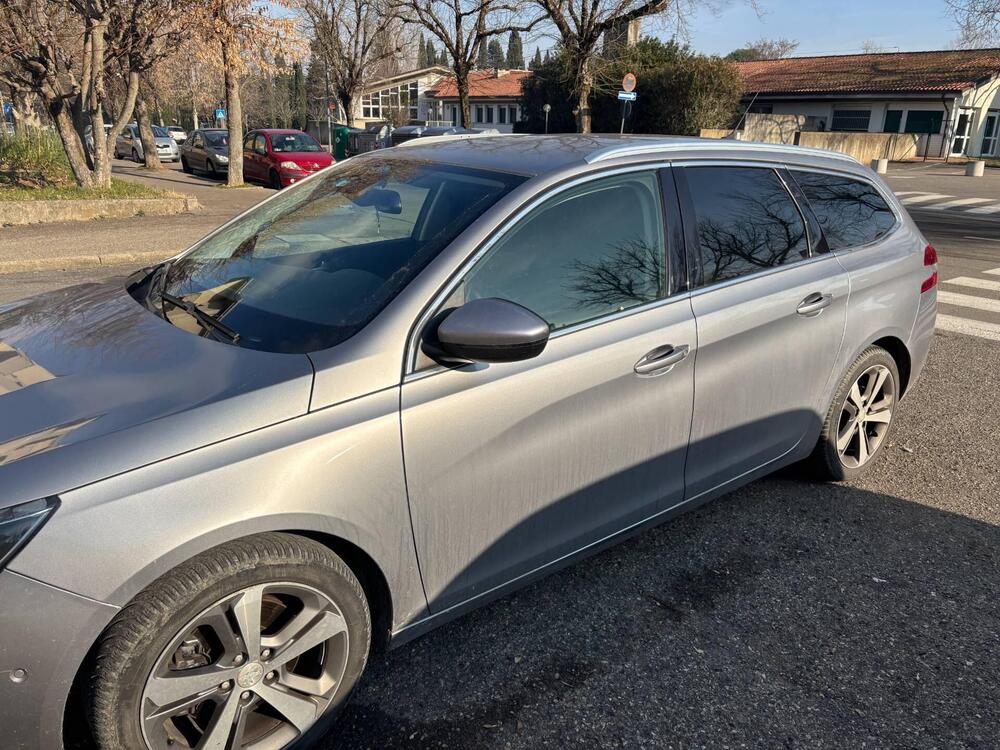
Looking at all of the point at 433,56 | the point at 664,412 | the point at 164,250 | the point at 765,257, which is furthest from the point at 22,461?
the point at 433,56

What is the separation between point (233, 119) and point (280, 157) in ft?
5.45

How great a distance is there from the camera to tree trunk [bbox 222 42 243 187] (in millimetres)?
16544

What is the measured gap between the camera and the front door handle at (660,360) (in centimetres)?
278

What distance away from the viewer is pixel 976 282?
31.0 ft

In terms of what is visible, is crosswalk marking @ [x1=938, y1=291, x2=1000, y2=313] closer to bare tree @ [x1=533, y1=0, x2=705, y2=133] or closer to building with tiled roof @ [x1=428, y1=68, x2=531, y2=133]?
bare tree @ [x1=533, y1=0, x2=705, y2=133]

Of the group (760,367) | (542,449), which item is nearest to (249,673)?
(542,449)

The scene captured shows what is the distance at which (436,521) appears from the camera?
2.37m

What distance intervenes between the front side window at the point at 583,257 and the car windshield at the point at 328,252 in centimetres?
17

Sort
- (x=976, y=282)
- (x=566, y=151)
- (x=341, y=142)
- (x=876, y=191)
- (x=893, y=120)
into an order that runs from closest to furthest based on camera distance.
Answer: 1. (x=566, y=151)
2. (x=876, y=191)
3. (x=976, y=282)
4. (x=341, y=142)
5. (x=893, y=120)

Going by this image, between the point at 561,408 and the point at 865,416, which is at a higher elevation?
the point at 561,408

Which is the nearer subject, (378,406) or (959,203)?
(378,406)

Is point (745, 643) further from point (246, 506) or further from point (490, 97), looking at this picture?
point (490, 97)

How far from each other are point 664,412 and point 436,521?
1012 millimetres

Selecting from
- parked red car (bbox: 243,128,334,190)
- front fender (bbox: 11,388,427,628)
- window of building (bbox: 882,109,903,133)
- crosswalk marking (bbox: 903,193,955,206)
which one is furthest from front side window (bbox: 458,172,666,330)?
window of building (bbox: 882,109,903,133)
